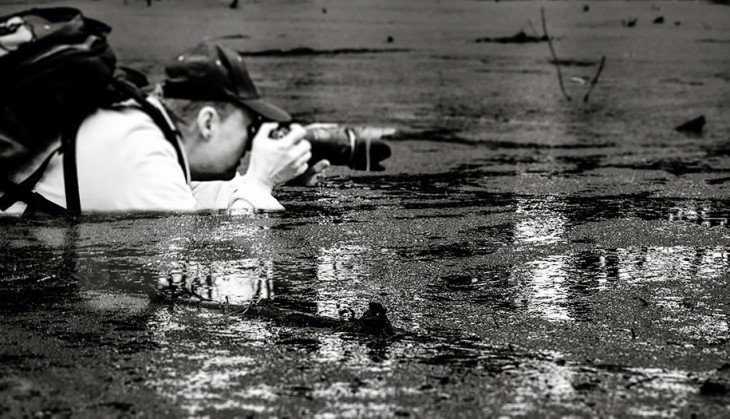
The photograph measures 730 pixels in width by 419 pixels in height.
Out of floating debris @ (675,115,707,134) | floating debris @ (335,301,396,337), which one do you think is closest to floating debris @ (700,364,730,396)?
floating debris @ (335,301,396,337)

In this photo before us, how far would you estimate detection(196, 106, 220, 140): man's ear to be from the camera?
4707mm

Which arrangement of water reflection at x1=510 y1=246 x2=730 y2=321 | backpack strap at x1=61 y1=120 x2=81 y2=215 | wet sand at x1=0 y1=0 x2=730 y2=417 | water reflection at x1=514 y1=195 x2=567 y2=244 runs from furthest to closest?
1. water reflection at x1=514 y1=195 x2=567 y2=244
2. backpack strap at x1=61 y1=120 x2=81 y2=215
3. water reflection at x1=510 y1=246 x2=730 y2=321
4. wet sand at x1=0 y1=0 x2=730 y2=417

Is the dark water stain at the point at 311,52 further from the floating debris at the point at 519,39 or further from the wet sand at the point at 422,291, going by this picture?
the wet sand at the point at 422,291

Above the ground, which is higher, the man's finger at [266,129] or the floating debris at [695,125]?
the floating debris at [695,125]

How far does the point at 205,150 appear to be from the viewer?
187 inches

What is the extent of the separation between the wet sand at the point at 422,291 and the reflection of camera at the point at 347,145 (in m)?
0.19

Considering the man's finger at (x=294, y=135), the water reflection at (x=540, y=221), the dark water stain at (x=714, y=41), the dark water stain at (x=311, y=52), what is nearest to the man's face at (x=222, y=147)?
the man's finger at (x=294, y=135)

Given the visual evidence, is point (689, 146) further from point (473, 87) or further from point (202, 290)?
point (202, 290)

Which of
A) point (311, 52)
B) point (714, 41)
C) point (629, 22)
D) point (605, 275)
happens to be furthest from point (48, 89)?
point (629, 22)

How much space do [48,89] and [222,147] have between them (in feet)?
2.81

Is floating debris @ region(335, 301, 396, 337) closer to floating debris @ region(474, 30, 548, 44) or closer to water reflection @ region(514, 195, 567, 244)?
water reflection @ region(514, 195, 567, 244)

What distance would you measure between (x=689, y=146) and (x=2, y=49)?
4428 millimetres

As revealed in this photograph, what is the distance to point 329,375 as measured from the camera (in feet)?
9.03

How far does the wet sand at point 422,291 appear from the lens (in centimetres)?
265
